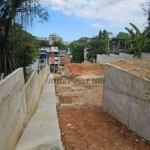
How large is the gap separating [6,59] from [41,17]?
6.34 ft

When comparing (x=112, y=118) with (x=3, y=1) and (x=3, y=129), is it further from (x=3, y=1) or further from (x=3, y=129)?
(x=3, y=1)

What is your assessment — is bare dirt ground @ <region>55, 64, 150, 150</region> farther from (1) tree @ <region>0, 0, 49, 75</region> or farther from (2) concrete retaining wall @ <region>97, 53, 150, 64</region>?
(2) concrete retaining wall @ <region>97, 53, 150, 64</region>

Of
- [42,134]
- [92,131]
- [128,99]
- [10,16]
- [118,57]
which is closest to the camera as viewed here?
[42,134]

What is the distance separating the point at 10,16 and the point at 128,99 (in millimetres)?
4703

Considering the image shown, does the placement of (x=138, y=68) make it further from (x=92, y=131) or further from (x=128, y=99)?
(x=92, y=131)

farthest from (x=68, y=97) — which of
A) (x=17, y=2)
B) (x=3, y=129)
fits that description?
(x=3, y=129)

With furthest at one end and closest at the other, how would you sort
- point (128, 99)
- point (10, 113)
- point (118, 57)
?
1. point (118, 57)
2. point (128, 99)
3. point (10, 113)

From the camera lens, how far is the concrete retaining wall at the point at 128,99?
12.3ft

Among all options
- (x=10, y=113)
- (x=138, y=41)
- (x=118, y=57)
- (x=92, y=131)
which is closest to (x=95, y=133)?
(x=92, y=131)

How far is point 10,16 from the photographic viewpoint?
6.84 m

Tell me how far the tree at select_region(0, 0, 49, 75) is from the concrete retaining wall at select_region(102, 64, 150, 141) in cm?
335

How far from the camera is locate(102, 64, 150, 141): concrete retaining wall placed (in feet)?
12.3

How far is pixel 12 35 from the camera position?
311 inches

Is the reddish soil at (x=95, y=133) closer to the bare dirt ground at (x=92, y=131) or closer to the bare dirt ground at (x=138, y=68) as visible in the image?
the bare dirt ground at (x=92, y=131)
